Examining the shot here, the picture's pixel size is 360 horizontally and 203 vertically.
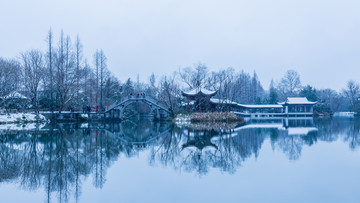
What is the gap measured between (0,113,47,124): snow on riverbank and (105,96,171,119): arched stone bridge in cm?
747

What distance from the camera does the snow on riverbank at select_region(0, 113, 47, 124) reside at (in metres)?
27.4

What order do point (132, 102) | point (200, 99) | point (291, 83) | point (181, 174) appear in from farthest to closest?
point (291, 83) < point (200, 99) < point (132, 102) < point (181, 174)

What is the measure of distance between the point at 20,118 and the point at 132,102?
1187 cm

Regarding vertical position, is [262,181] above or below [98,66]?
below

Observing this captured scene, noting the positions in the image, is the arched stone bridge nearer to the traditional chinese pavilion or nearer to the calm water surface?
the traditional chinese pavilion

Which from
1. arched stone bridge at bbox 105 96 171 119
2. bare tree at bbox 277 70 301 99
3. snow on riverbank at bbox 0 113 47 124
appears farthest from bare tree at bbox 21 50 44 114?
bare tree at bbox 277 70 301 99

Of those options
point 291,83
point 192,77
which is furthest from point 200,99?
point 291,83

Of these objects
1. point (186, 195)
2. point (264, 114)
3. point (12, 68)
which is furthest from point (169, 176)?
point (264, 114)

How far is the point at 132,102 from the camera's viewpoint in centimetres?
3459

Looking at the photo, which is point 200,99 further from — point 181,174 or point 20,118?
point 181,174

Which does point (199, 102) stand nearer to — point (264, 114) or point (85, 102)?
point (85, 102)

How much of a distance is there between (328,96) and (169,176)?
69960 millimetres

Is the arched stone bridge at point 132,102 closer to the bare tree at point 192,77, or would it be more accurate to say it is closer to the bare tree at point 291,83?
the bare tree at point 192,77

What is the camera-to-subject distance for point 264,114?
172 ft
